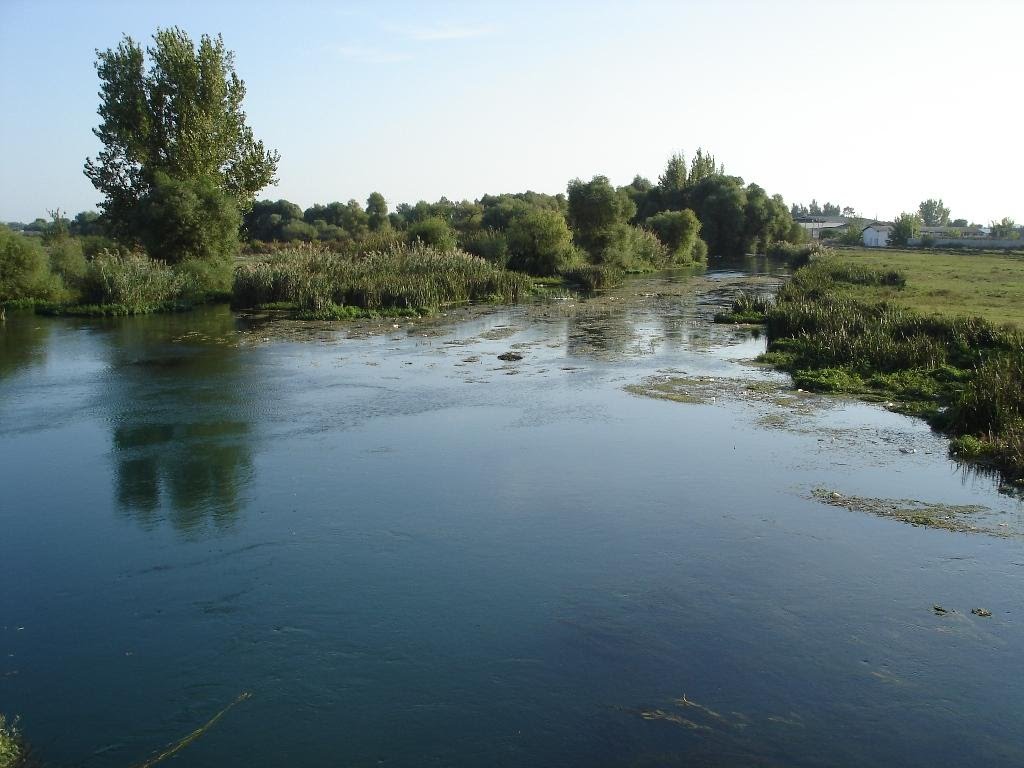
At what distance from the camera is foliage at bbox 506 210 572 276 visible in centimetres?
4319

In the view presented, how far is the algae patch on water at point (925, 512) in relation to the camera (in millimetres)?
9008

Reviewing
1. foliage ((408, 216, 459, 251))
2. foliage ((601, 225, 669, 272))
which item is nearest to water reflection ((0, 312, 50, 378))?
foliage ((408, 216, 459, 251))

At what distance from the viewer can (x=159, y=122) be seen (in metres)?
34.5

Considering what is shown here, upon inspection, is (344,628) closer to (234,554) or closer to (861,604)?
(234,554)

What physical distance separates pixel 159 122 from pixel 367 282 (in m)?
12.9

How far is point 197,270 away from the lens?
1255 inches

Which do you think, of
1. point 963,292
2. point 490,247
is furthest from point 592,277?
point 963,292

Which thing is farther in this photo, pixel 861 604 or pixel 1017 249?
pixel 1017 249

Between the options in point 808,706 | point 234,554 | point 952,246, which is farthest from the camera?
point 952,246

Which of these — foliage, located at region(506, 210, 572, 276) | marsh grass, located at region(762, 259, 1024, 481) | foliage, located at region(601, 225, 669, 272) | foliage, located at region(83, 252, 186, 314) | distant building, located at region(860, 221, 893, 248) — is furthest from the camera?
distant building, located at region(860, 221, 893, 248)

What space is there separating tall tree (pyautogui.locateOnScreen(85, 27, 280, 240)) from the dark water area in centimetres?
2222

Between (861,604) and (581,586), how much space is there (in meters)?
2.51

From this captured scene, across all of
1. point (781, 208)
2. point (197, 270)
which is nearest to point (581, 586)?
point (197, 270)

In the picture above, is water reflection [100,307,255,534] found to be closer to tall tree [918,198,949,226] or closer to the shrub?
the shrub
